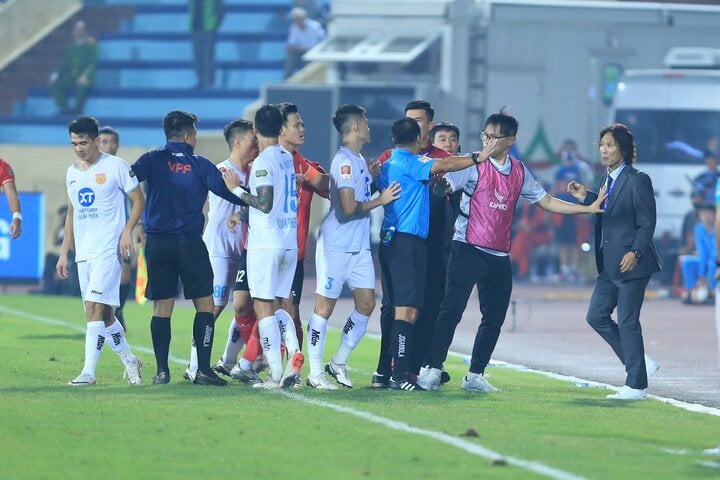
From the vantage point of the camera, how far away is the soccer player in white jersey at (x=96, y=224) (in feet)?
40.5

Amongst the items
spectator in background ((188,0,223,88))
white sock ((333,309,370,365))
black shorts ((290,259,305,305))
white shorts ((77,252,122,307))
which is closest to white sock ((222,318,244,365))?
black shorts ((290,259,305,305))

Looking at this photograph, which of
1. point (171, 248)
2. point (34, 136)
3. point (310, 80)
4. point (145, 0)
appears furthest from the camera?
point (145, 0)

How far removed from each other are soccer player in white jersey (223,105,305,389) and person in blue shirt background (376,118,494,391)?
68 cm

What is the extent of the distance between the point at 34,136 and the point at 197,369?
23.7 meters

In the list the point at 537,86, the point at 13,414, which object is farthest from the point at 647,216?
the point at 537,86

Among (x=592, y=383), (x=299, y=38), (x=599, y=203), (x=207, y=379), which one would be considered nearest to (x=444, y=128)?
(x=599, y=203)

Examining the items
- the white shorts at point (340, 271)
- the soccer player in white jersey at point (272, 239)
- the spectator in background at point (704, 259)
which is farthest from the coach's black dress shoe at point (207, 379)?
the spectator in background at point (704, 259)

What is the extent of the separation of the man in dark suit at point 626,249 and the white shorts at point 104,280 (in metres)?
3.21

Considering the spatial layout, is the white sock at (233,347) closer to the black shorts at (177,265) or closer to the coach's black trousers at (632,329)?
the black shorts at (177,265)

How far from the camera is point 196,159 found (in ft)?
40.7

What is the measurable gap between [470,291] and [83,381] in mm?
2749

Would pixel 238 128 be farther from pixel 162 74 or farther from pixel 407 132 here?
pixel 162 74

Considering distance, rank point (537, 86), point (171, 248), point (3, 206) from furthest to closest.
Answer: point (537, 86) < point (3, 206) < point (171, 248)

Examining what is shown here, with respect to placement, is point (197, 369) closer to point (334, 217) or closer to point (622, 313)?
point (334, 217)
